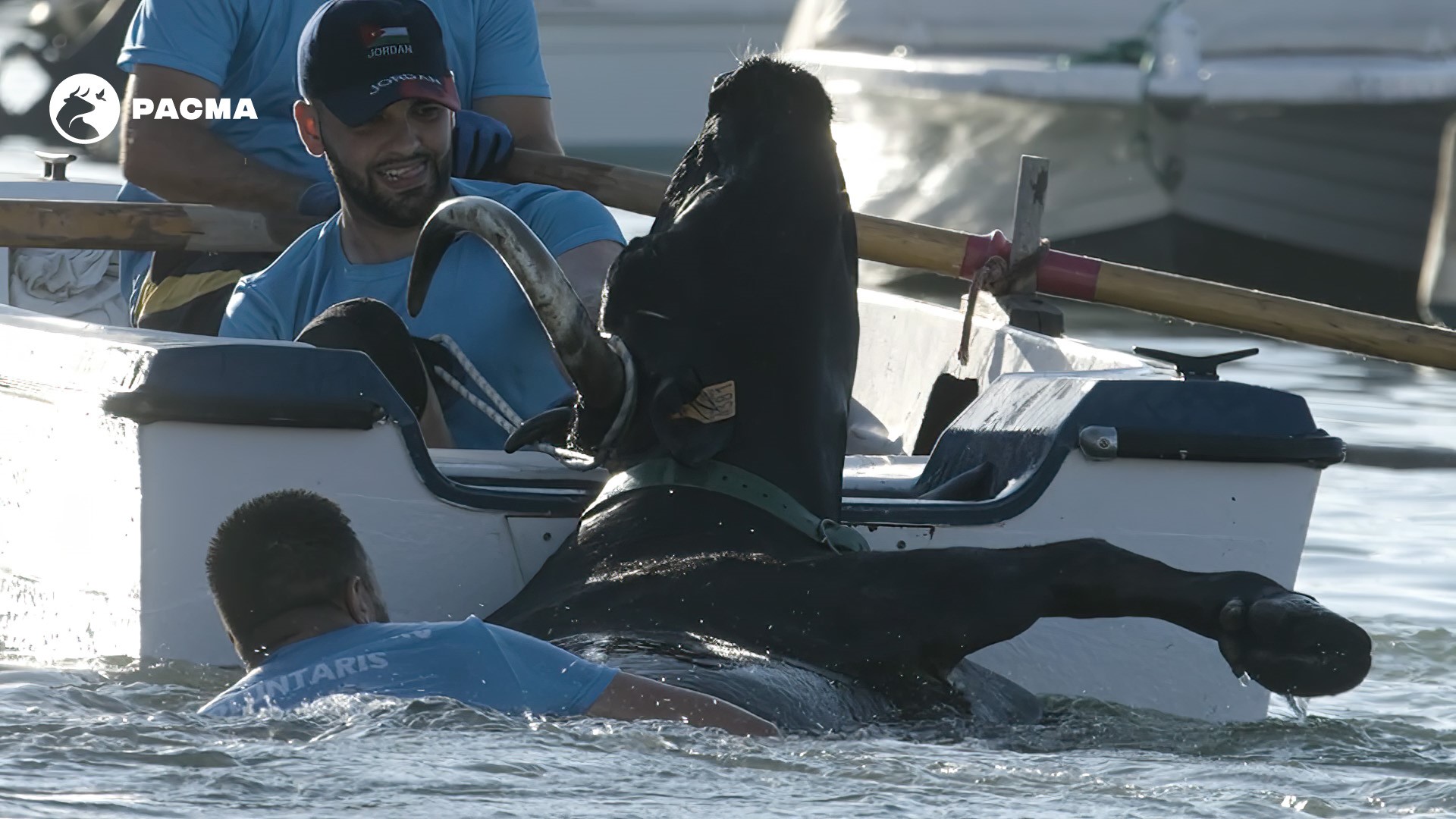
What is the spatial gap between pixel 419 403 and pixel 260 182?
1.75 m

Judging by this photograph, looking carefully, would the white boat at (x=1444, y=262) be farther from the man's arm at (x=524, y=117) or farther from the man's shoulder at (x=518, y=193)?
the man's shoulder at (x=518, y=193)

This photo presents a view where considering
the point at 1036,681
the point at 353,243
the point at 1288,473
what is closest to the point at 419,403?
the point at 353,243

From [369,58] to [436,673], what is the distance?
6.46 ft

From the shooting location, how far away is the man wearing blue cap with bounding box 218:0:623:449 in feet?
15.8

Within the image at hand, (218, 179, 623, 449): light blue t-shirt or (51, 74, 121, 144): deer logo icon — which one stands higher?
(51, 74, 121, 144): deer logo icon

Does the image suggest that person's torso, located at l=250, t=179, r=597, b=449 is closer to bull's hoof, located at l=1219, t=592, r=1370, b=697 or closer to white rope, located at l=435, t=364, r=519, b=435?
white rope, located at l=435, t=364, r=519, b=435

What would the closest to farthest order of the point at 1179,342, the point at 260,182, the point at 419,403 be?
1. the point at 419,403
2. the point at 260,182
3. the point at 1179,342

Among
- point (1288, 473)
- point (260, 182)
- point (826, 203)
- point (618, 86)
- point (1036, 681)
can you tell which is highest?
point (618, 86)

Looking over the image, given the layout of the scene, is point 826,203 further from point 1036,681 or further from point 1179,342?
point 1179,342

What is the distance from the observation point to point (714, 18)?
1032 inches

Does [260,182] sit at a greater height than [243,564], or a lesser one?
greater

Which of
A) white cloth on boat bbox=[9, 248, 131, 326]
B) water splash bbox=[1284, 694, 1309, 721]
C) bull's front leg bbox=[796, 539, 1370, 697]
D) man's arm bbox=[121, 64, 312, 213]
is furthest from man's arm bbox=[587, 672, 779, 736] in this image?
white cloth on boat bbox=[9, 248, 131, 326]

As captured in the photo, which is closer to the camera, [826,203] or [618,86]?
[826,203]

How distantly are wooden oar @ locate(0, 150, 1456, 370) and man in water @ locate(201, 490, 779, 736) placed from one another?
2384mm
